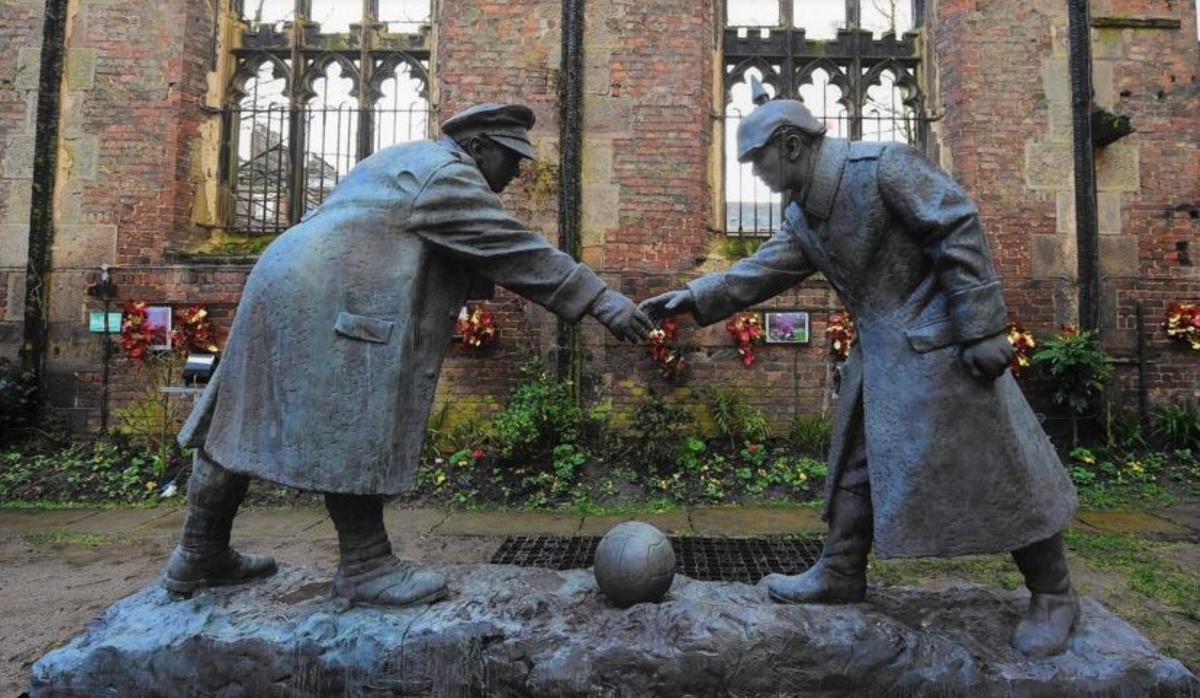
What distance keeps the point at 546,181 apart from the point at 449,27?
185 centimetres

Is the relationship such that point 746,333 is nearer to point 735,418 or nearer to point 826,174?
point 735,418

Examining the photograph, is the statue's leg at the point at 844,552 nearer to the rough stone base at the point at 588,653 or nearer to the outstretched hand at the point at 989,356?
the rough stone base at the point at 588,653

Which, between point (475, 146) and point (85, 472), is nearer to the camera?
point (475, 146)

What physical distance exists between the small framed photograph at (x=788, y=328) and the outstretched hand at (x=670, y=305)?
4.52 m

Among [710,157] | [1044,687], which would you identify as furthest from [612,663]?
[710,157]

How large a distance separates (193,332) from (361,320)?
5.65m

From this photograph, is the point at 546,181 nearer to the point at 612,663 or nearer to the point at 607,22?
the point at 607,22

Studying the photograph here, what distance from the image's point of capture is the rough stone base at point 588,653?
2154 mm

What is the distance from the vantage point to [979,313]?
2121mm

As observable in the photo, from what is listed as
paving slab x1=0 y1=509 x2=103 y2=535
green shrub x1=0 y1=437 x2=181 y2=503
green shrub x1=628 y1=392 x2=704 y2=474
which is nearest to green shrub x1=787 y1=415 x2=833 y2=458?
green shrub x1=628 y1=392 x2=704 y2=474

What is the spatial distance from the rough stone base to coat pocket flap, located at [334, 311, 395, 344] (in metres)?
0.92

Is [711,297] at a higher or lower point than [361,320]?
higher

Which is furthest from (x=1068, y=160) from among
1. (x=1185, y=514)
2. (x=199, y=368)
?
(x=199, y=368)

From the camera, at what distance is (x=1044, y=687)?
209 centimetres
